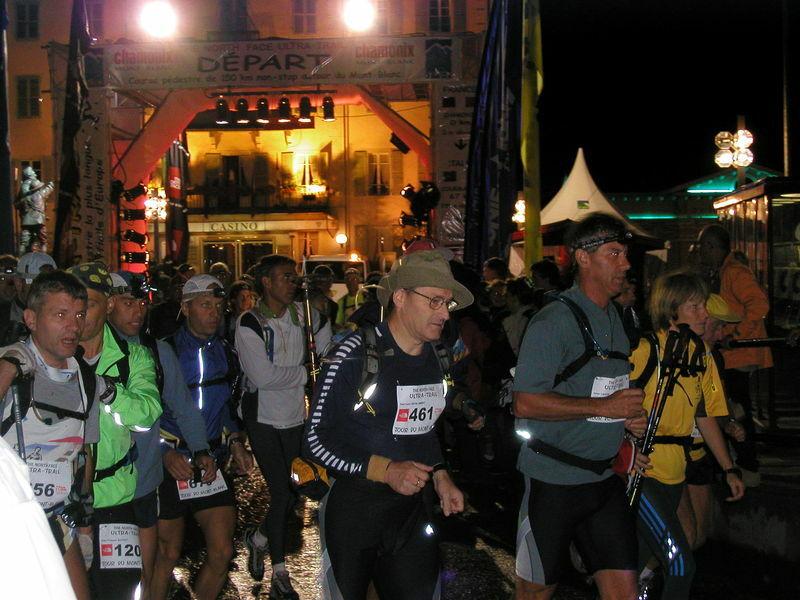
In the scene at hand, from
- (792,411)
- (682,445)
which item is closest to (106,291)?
(682,445)

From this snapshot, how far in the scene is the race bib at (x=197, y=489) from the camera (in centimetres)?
507

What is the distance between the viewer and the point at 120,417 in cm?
403

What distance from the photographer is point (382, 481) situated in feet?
11.4

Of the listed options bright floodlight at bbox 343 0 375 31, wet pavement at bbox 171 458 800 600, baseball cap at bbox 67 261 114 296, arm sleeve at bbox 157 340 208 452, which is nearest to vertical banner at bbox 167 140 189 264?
bright floodlight at bbox 343 0 375 31

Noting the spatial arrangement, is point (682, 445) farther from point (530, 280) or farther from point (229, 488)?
point (530, 280)

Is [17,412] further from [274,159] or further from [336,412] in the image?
[274,159]

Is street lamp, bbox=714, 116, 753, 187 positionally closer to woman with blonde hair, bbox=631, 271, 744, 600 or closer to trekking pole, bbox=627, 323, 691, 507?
woman with blonde hair, bbox=631, 271, 744, 600

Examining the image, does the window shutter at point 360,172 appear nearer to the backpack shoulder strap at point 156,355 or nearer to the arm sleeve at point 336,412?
the backpack shoulder strap at point 156,355

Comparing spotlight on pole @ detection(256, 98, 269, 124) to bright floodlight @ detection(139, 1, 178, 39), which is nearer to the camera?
bright floodlight @ detection(139, 1, 178, 39)

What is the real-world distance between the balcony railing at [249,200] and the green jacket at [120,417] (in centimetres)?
3873

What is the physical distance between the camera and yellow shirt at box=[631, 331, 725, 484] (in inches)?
181

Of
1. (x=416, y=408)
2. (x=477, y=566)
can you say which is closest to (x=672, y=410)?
(x=416, y=408)

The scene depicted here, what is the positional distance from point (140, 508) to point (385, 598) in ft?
4.94

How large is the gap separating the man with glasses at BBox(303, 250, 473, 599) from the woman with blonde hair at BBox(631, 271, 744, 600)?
1.25 metres
